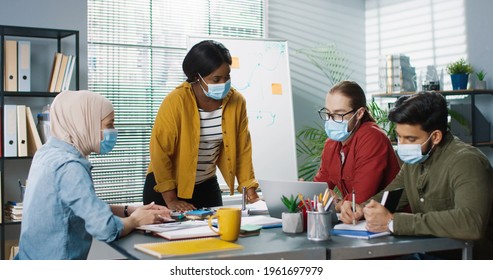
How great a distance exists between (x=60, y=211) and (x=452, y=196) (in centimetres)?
127

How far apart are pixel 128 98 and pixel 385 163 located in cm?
256

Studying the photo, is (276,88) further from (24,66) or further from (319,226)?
(319,226)

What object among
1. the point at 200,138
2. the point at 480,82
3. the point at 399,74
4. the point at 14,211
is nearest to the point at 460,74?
the point at 480,82

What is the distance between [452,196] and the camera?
211cm

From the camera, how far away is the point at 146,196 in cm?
292

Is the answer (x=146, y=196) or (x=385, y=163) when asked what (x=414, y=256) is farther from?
(x=146, y=196)

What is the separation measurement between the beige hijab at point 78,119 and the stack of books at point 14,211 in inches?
77.9

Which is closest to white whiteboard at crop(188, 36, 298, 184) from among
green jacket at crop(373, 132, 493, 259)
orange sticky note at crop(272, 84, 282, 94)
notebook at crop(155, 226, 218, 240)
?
orange sticky note at crop(272, 84, 282, 94)

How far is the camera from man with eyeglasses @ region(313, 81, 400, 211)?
8.20ft

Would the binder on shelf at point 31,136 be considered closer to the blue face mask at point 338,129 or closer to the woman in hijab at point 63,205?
the woman in hijab at point 63,205

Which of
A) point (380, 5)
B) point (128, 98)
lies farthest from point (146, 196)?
point (380, 5)

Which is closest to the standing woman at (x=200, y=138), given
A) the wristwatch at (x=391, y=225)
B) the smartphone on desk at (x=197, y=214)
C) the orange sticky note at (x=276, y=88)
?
the smartphone on desk at (x=197, y=214)

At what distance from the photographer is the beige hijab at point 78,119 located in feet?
6.64

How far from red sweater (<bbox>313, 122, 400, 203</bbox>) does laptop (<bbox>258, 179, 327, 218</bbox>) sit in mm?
341
